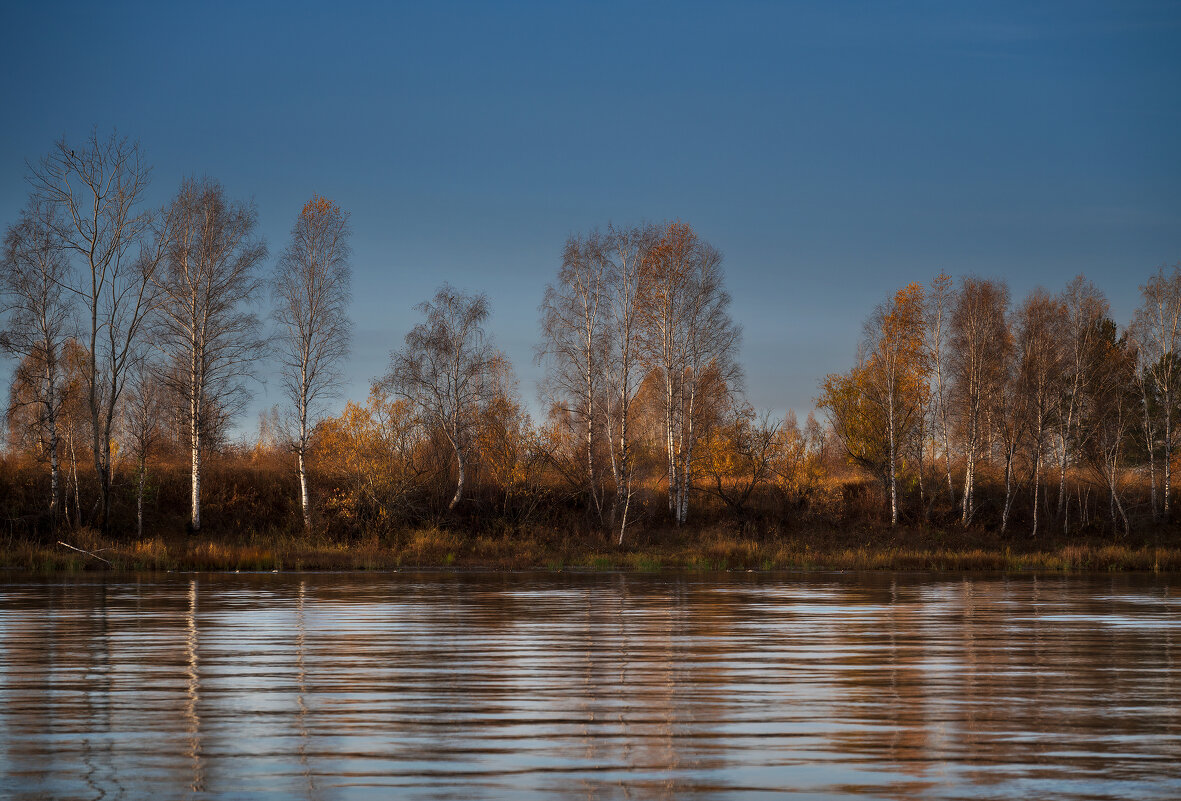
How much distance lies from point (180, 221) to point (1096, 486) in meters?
51.7

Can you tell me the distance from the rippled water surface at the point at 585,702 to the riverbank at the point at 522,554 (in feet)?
51.4

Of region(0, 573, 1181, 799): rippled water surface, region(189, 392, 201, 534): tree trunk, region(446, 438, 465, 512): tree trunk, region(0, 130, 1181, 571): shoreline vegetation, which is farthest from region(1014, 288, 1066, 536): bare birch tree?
region(189, 392, 201, 534): tree trunk

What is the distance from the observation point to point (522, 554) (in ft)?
136

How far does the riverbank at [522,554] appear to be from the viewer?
37.0 meters

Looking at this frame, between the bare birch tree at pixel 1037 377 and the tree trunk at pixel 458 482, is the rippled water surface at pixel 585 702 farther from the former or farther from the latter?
the bare birch tree at pixel 1037 377

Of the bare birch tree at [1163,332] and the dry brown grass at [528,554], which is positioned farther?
the bare birch tree at [1163,332]

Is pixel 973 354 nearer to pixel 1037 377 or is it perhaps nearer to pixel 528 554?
pixel 1037 377

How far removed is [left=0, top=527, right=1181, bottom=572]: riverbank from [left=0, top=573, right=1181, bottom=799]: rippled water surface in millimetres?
15653

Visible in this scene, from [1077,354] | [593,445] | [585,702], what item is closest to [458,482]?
[593,445]

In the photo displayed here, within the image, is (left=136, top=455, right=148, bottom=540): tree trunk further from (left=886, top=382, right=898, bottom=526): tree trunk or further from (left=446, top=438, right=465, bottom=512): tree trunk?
(left=886, top=382, right=898, bottom=526): tree trunk

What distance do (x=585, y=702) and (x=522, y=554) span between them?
31.1 meters

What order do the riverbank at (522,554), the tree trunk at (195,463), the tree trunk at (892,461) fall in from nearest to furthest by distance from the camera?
the riverbank at (522,554), the tree trunk at (195,463), the tree trunk at (892,461)

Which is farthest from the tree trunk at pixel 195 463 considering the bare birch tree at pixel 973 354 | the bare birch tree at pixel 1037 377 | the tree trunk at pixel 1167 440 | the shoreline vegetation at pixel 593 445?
the tree trunk at pixel 1167 440

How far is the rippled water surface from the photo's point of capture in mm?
7324
